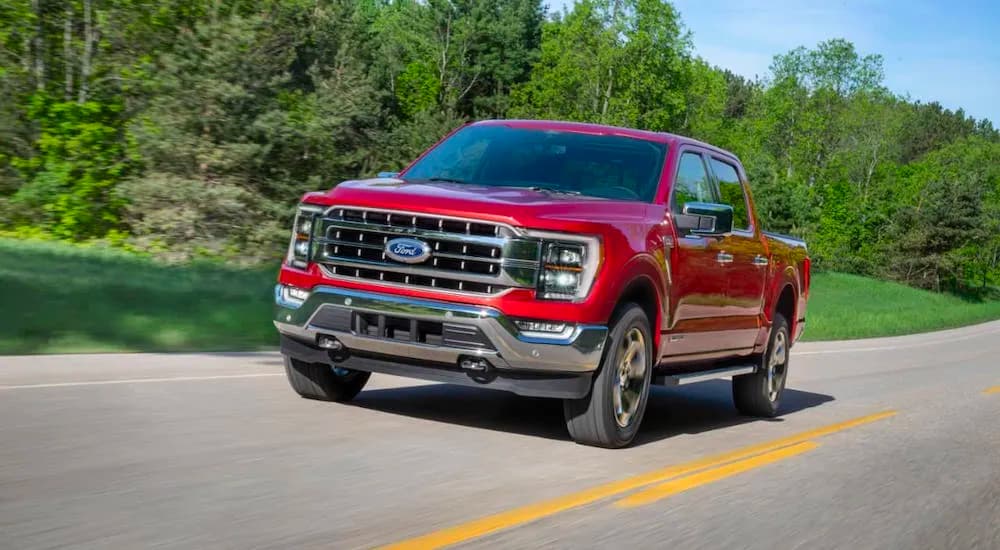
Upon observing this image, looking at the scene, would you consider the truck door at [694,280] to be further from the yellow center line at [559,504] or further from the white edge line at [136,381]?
the white edge line at [136,381]

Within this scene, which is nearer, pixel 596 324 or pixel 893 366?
pixel 596 324

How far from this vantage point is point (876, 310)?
69.1 metres

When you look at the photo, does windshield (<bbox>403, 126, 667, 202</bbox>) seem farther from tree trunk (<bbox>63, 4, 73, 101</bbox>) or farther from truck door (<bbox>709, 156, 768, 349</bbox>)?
tree trunk (<bbox>63, 4, 73, 101</bbox>)

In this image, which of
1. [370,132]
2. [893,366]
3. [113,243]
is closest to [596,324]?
[893,366]

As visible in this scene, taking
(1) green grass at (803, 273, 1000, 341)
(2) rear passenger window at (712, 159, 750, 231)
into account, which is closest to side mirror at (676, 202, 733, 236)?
(2) rear passenger window at (712, 159, 750, 231)

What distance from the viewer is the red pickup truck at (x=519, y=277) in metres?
7.07

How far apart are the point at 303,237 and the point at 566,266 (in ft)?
5.43

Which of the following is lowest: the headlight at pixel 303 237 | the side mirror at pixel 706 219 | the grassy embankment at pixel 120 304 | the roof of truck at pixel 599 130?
the grassy embankment at pixel 120 304

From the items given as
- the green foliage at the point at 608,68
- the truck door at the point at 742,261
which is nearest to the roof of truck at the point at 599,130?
the truck door at the point at 742,261

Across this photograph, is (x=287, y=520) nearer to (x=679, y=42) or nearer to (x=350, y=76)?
(x=350, y=76)

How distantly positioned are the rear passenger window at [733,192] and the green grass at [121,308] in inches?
185

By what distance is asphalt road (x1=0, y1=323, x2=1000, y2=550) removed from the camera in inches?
→ 192

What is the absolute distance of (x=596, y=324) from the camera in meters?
7.18

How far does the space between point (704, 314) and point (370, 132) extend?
27135mm
